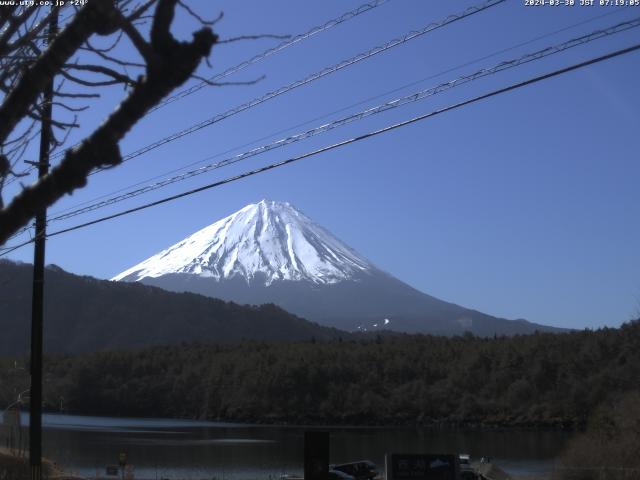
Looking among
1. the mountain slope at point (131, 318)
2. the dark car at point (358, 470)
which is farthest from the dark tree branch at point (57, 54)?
the mountain slope at point (131, 318)

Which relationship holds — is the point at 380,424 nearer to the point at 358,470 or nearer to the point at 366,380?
the point at 366,380

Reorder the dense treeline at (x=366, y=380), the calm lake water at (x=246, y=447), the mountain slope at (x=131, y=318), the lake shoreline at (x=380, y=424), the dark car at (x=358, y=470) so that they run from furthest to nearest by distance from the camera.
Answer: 1. the mountain slope at (x=131, y=318)
2. the dense treeline at (x=366, y=380)
3. the lake shoreline at (x=380, y=424)
4. the calm lake water at (x=246, y=447)
5. the dark car at (x=358, y=470)

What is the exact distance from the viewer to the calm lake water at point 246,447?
39.4 metres

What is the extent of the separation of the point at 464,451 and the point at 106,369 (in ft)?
182

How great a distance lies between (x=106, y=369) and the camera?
331 ft

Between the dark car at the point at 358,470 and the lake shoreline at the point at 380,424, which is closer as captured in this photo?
the dark car at the point at 358,470

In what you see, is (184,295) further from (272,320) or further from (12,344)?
(12,344)

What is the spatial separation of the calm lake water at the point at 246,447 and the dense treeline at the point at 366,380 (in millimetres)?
7027

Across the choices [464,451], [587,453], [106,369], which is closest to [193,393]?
[106,369]

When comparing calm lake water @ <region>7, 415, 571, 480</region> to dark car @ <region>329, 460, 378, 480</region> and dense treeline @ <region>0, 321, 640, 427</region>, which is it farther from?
dense treeline @ <region>0, 321, 640, 427</region>

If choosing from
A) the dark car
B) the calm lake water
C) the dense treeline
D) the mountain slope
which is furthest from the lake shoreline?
the mountain slope

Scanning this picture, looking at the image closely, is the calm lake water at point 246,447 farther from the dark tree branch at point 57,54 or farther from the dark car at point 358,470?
the dark tree branch at point 57,54

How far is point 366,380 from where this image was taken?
94.1 meters

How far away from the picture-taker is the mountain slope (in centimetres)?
14188
